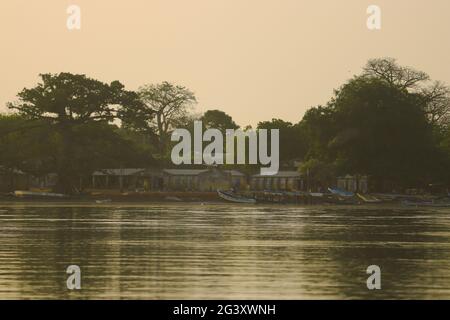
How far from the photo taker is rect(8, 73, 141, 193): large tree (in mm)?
163750

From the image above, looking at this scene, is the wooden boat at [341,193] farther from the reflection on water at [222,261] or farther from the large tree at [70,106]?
the reflection on water at [222,261]

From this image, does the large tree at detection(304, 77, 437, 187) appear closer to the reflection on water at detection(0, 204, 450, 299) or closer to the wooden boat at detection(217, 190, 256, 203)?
the wooden boat at detection(217, 190, 256, 203)

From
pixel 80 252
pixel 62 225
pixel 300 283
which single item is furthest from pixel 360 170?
pixel 300 283

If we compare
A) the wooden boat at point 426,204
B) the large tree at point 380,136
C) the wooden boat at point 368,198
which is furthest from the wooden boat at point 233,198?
the wooden boat at point 426,204

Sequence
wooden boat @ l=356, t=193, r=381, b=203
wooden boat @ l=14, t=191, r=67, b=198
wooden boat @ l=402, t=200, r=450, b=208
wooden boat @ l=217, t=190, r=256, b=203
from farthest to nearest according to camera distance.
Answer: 1. wooden boat @ l=217, t=190, r=256, b=203
2. wooden boat @ l=356, t=193, r=381, b=203
3. wooden boat @ l=14, t=191, r=67, b=198
4. wooden boat @ l=402, t=200, r=450, b=208

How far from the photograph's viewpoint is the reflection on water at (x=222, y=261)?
4112 centimetres

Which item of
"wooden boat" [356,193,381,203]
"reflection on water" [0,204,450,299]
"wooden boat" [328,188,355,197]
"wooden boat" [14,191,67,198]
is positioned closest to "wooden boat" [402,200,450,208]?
"wooden boat" [356,193,381,203]

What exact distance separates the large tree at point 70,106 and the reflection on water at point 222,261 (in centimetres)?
7794

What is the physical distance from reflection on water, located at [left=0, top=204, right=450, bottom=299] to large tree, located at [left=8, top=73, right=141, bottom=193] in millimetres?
77941

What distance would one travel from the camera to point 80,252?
57.6 meters

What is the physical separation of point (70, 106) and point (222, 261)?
115 metres

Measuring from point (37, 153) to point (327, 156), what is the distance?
134ft

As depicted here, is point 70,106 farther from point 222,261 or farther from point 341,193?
point 222,261

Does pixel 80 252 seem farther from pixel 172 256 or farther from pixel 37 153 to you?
pixel 37 153
